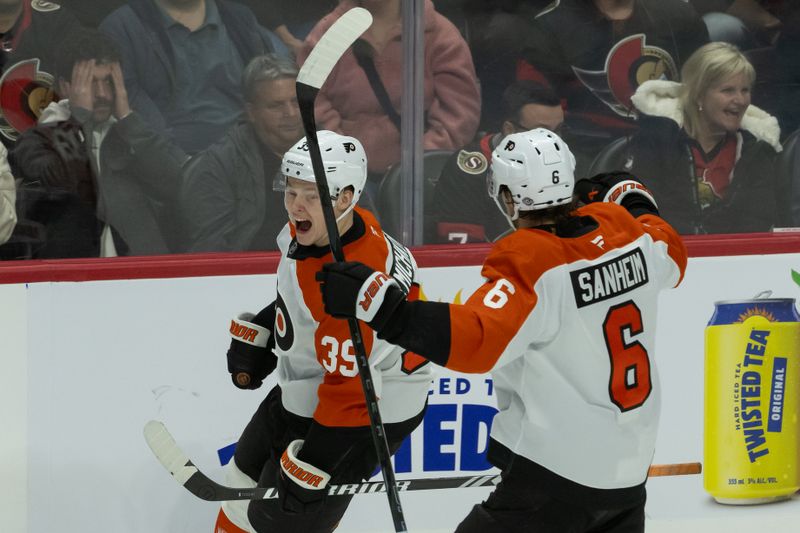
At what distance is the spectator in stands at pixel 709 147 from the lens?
360 centimetres

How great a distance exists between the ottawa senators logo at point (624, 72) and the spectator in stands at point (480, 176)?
14cm

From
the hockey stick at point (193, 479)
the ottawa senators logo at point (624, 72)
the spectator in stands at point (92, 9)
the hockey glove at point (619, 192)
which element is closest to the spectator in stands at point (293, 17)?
the spectator in stands at point (92, 9)

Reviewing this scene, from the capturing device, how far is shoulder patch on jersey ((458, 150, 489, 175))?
11.5ft

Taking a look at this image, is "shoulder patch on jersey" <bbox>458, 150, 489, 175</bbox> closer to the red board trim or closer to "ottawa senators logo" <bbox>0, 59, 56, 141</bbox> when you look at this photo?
the red board trim

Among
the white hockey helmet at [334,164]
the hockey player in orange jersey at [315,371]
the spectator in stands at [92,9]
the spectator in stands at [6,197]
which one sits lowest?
the hockey player in orange jersey at [315,371]

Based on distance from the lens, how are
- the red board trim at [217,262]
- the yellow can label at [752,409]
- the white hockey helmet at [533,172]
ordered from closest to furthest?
the white hockey helmet at [533,172] → the red board trim at [217,262] → the yellow can label at [752,409]

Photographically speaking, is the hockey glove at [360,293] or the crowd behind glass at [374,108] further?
the crowd behind glass at [374,108]

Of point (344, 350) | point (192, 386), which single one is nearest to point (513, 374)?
point (344, 350)

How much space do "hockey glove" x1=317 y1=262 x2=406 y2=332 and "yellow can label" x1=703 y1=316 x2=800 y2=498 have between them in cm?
169

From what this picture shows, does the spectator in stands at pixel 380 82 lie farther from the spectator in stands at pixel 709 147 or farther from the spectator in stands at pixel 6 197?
the spectator in stands at pixel 6 197

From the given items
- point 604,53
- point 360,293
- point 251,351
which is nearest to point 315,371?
point 251,351

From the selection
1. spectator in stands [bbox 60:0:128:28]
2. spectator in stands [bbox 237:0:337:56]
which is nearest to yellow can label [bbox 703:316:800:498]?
spectator in stands [bbox 237:0:337:56]

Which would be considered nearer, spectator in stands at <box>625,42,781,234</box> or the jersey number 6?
the jersey number 6

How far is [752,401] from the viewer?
3.45 meters
